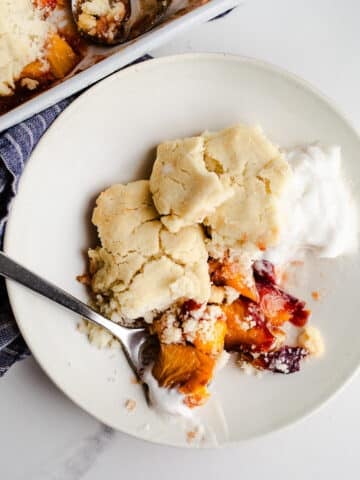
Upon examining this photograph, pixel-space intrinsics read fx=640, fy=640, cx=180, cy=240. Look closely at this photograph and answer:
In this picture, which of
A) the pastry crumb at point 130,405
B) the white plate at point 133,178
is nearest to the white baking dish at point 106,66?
the white plate at point 133,178

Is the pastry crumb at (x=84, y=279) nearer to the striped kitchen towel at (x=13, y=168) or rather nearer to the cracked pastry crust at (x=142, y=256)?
the cracked pastry crust at (x=142, y=256)

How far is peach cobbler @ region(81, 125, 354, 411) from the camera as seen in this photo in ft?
4.04

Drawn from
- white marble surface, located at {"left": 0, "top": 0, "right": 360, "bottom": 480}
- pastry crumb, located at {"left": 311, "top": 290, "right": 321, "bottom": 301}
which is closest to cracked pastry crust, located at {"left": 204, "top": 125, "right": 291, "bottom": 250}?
pastry crumb, located at {"left": 311, "top": 290, "right": 321, "bottom": 301}

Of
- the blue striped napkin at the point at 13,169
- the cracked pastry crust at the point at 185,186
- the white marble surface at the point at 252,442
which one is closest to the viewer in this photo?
the cracked pastry crust at the point at 185,186

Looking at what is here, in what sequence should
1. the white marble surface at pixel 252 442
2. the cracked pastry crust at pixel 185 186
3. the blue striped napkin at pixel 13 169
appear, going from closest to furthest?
the cracked pastry crust at pixel 185 186
the blue striped napkin at pixel 13 169
the white marble surface at pixel 252 442

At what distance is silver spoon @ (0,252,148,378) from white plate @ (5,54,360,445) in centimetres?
3

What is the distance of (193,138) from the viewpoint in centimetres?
125

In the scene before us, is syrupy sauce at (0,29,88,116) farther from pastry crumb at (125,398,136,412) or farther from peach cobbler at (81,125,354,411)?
pastry crumb at (125,398,136,412)

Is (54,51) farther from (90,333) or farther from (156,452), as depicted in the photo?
(156,452)

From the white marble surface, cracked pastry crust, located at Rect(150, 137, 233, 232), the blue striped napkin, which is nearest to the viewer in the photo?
cracked pastry crust, located at Rect(150, 137, 233, 232)

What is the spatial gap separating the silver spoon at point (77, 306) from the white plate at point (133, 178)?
3cm

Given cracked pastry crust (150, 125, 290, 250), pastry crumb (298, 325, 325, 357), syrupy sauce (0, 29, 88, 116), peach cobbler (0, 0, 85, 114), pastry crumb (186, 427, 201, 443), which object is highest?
peach cobbler (0, 0, 85, 114)

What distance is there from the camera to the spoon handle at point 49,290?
47.6 inches

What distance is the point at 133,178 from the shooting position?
1.32m
